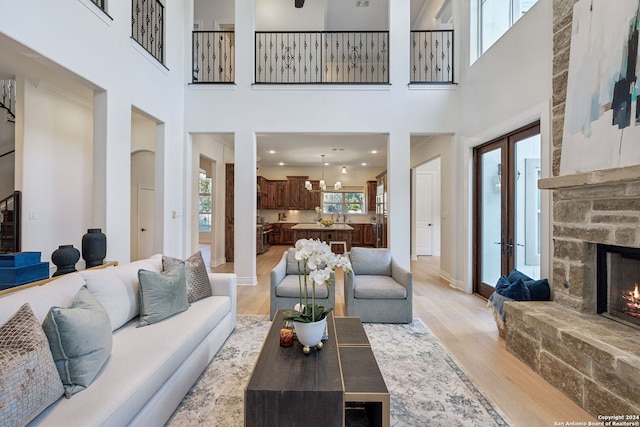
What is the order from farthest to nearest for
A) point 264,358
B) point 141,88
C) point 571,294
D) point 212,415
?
1. point 141,88
2. point 571,294
3. point 212,415
4. point 264,358

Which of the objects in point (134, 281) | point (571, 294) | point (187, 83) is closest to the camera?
point (134, 281)

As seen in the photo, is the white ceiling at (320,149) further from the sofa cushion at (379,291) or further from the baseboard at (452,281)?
the sofa cushion at (379,291)

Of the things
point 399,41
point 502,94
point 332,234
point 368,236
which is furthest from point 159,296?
point 368,236

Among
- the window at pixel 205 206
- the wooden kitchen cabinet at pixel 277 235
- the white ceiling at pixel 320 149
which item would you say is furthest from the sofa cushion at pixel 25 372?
the window at pixel 205 206

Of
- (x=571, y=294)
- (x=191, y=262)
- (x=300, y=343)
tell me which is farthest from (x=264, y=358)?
(x=571, y=294)

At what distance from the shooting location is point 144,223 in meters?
6.55

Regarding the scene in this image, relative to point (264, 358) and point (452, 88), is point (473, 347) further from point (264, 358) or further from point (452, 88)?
point (452, 88)

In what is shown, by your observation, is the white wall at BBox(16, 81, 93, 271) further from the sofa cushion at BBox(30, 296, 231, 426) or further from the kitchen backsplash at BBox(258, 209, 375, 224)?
the kitchen backsplash at BBox(258, 209, 375, 224)

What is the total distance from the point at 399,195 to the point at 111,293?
4165mm

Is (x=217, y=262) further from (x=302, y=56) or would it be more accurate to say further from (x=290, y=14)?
(x=290, y=14)

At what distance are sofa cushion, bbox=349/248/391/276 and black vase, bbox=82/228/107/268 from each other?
2837 mm

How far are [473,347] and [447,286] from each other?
2.36 metres

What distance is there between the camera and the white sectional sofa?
134cm

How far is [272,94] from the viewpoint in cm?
516
